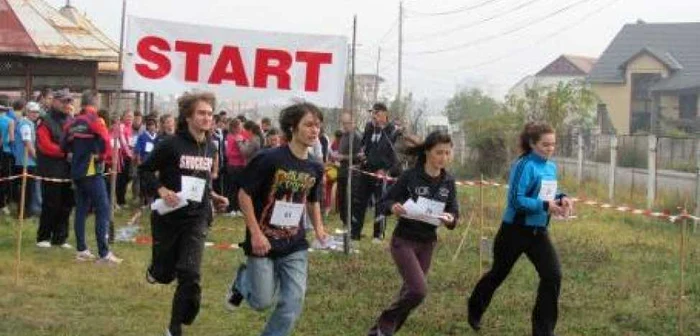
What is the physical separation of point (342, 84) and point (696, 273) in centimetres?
457

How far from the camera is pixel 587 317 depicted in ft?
28.0

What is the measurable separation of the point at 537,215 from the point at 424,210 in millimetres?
923

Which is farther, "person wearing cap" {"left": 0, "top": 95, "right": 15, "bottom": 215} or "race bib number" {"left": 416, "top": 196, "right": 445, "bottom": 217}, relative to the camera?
"person wearing cap" {"left": 0, "top": 95, "right": 15, "bottom": 215}

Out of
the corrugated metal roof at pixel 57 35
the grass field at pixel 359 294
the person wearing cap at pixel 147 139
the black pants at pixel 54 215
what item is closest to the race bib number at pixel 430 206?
the grass field at pixel 359 294

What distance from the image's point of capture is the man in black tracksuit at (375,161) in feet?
43.9

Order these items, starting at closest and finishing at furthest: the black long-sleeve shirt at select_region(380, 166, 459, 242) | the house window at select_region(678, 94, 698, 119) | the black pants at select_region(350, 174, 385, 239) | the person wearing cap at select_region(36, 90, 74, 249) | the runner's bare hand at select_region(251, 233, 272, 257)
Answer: the runner's bare hand at select_region(251, 233, 272, 257) → the black long-sleeve shirt at select_region(380, 166, 459, 242) → the person wearing cap at select_region(36, 90, 74, 249) → the black pants at select_region(350, 174, 385, 239) → the house window at select_region(678, 94, 698, 119)

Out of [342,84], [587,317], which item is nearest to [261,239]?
[587,317]

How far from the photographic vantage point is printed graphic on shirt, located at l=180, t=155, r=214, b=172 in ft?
22.6

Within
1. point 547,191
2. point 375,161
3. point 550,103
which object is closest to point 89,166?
point 375,161

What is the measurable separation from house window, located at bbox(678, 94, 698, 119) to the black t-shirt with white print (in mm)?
64075

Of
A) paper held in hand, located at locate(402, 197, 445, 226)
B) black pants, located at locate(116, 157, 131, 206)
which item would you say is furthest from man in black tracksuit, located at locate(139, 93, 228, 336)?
black pants, located at locate(116, 157, 131, 206)

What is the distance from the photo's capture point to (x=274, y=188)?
613 cm

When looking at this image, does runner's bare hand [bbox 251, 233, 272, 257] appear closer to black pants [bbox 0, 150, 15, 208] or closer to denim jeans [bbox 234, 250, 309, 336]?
denim jeans [bbox 234, 250, 309, 336]

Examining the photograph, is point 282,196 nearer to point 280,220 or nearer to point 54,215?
point 280,220
